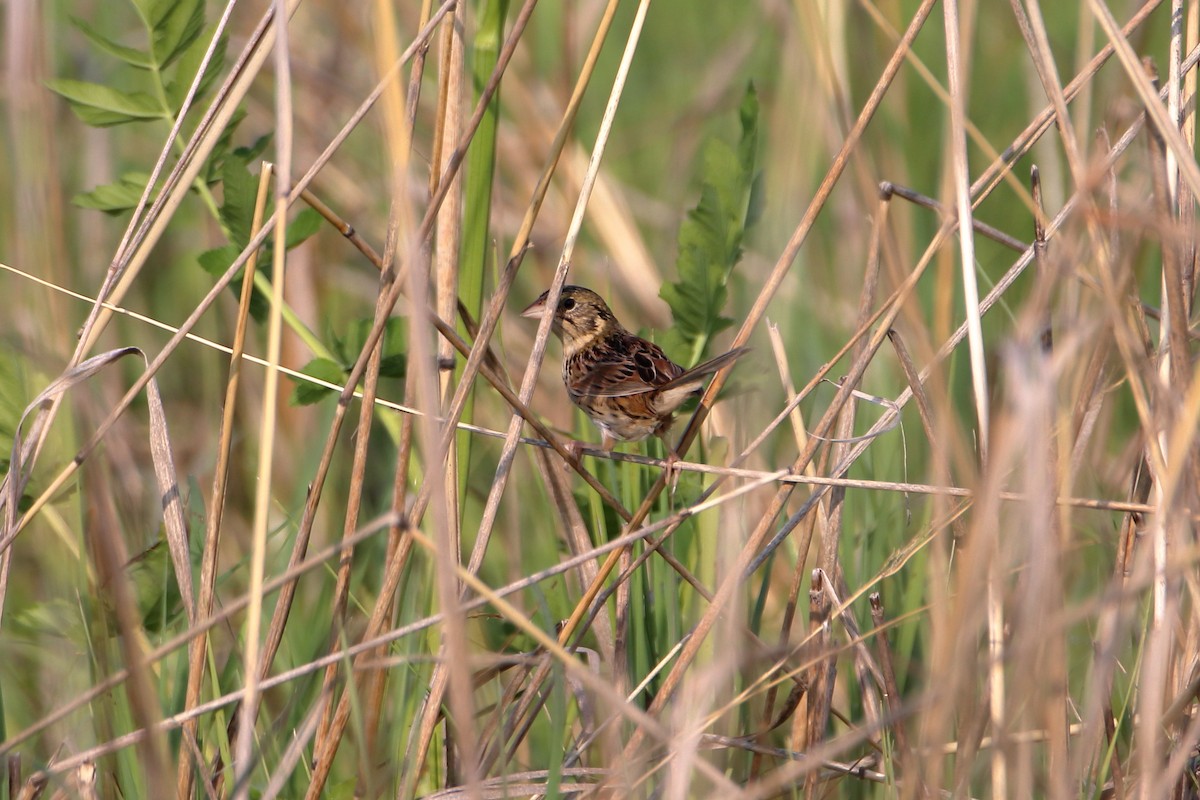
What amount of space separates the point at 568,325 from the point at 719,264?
1429 mm

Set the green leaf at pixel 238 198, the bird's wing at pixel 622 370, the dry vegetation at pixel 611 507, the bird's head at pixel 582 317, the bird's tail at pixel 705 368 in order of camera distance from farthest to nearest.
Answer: the bird's head at pixel 582 317 < the bird's wing at pixel 622 370 < the green leaf at pixel 238 198 < the bird's tail at pixel 705 368 < the dry vegetation at pixel 611 507

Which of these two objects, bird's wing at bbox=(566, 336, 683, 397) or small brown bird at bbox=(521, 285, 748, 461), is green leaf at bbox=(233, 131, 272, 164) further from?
bird's wing at bbox=(566, 336, 683, 397)

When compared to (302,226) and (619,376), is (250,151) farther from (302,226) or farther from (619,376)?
(619,376)

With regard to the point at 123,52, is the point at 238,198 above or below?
below

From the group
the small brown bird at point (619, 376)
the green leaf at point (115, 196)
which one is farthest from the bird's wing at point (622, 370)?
the green leaf at point (115, 196)

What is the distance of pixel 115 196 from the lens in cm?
238

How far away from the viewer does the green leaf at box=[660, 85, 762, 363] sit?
7.98ft

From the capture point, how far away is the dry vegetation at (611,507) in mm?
1734

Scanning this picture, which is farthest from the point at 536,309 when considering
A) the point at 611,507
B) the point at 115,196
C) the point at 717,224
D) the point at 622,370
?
the point at 115,196

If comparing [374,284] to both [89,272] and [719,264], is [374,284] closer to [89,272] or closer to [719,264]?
[89,272]

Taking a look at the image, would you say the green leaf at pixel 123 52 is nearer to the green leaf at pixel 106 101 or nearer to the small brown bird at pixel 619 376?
the green leaf at pixel 106 101

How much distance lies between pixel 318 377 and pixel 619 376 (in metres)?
0.88

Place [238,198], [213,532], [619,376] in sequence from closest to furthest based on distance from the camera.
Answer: [213,532] → [238,198] → [619,376]

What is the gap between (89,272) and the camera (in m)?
4.63
